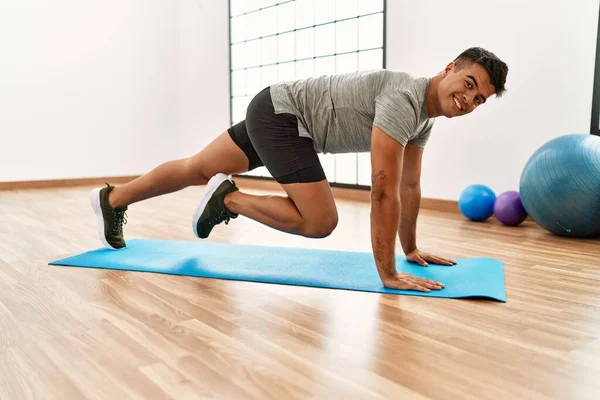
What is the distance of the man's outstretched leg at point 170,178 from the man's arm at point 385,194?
2.12ft

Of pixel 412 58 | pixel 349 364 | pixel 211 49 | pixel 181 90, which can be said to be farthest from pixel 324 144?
pixel 181 90

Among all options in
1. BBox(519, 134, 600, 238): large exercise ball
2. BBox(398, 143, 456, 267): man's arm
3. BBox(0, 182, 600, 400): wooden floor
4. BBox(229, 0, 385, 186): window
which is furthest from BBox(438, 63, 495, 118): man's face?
BBox(229, 0, 385, 186): window

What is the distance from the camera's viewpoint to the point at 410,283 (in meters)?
1.75

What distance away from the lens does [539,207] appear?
9.23 feet

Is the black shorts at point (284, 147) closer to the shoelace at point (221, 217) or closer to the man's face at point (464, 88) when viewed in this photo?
the shoelace at point (221, 217)

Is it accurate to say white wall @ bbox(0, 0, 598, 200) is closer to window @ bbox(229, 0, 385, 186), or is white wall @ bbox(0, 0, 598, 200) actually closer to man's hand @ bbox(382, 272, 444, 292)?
window @ bbox(229, 0, 385, 186)

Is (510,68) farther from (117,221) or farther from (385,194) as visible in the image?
(117,221)

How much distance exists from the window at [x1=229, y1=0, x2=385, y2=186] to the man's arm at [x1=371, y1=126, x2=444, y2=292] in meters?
2.83

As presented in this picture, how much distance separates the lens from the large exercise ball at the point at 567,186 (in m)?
2.63

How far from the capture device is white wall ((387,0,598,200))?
3.17 meters

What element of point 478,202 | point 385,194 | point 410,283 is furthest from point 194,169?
point 478,202

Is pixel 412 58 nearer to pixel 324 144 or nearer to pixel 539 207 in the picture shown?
pixel 539 207

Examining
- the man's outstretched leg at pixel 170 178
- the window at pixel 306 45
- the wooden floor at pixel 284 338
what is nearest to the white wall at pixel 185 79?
the window at pixel 306 45

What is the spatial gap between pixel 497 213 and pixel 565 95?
0.79m
